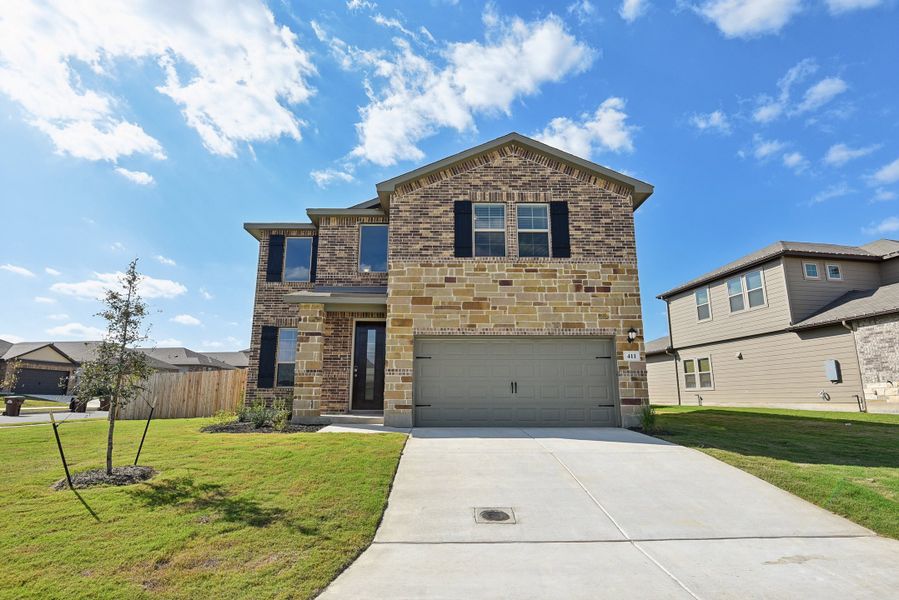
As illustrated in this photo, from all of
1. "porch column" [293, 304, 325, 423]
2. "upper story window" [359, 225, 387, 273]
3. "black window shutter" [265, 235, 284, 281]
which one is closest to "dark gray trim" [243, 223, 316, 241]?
"black window shutter" [265, 235, 284, 281]

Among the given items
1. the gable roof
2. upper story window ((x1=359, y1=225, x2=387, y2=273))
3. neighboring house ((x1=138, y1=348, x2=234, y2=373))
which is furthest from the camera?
neighboring house ((x1=138, y1=348, x2=234, y2=373))

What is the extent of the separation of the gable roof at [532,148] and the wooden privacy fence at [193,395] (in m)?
8.38

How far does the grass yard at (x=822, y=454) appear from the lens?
207 inches

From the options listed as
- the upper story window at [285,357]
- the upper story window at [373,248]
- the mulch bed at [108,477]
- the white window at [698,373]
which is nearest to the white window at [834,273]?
the white window at [698,373]

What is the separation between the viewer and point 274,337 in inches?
533

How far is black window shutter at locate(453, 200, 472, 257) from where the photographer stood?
11.1m

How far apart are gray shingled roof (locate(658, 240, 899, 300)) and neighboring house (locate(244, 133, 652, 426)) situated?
885 centimetres

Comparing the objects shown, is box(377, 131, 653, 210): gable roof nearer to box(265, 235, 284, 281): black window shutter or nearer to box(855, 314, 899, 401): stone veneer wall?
box(265, 235, 284, 281): black window shutter

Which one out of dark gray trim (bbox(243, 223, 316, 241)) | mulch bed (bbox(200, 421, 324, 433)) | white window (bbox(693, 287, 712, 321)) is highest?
dark gray trim (bbox(243, 223, 316, 241))

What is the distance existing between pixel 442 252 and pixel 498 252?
138cm

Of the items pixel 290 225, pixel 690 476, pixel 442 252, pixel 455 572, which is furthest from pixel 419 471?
pixel 290 225

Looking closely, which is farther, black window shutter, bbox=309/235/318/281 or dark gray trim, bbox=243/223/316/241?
dark gray trim, bbox=243/223/316/241

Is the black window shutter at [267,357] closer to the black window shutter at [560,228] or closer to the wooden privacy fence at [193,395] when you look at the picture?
the wooden privacy fence at [193,395]

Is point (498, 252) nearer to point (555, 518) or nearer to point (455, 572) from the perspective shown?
point (555, 518)
